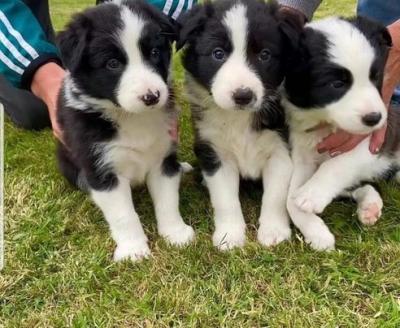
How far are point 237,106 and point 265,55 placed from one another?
1.19ft

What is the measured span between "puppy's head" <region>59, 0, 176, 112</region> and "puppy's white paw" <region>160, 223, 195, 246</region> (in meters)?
0.80

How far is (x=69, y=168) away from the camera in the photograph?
4.02 m

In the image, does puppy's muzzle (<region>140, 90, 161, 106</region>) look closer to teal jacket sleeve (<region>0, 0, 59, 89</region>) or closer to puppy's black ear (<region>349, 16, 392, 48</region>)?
puppy's black ear (<region>349, 16, 392, 48</region>)

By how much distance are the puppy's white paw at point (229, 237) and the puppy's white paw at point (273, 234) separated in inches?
4.0

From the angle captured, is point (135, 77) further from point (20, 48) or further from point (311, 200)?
point (20, 48)

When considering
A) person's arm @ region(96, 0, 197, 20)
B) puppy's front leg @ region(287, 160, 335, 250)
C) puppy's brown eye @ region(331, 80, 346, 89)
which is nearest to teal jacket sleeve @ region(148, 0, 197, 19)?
person's arm @ region(96, 0, 197, 20)

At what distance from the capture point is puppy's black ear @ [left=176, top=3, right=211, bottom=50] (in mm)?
3318

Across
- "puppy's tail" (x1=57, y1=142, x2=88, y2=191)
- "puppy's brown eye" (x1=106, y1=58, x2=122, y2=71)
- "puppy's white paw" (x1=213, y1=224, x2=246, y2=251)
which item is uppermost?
"puppy's brown eye" (x1=106, y1=58, x2=122, y2=71)

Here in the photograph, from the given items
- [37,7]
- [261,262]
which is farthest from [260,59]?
[37,7]

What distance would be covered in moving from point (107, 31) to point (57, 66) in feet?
4.78

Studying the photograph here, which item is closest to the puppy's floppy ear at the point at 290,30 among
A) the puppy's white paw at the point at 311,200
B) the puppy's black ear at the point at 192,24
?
the puppy's black ear at the point at 192,24

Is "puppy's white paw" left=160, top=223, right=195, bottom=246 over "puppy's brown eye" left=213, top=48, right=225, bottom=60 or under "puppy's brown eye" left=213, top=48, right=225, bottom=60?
under

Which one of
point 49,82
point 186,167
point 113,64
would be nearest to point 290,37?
point 113,64

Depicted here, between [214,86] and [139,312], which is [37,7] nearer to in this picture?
[214,86]
